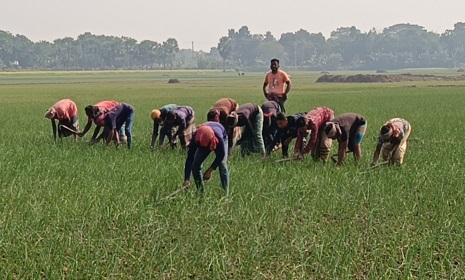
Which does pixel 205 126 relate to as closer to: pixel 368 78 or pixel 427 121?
pixel 427 121

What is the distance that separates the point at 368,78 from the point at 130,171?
50714mm

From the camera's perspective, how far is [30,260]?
4.62 meters

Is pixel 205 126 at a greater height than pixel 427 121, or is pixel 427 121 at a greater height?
pixel 205 126

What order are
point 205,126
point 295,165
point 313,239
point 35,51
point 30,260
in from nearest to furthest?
point 30,260, point 313,239, point 205,126, point 295,165, point 35,51

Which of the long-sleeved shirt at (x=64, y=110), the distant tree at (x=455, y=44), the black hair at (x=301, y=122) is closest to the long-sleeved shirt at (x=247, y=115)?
the black hair at (x=301, y=122)

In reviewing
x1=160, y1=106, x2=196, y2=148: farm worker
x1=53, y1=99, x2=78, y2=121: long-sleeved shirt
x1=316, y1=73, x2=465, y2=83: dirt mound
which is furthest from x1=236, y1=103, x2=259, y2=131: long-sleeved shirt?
x1=316, y1=73, x2=465, y2=83: dirt mound

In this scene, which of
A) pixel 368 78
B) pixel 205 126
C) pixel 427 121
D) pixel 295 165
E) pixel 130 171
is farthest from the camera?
pixel 368 78

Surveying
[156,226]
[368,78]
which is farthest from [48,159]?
[368,78]

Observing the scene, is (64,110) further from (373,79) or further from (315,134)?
(373,79)

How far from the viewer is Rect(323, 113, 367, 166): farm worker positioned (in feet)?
26.5

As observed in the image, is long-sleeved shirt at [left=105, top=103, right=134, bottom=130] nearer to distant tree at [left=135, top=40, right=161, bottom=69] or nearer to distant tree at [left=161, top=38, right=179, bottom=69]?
distant tree at [left=135, top=40, right=161, bottom=69]

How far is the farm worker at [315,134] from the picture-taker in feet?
27.5

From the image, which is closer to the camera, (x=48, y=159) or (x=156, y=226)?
(x=156, y=226)

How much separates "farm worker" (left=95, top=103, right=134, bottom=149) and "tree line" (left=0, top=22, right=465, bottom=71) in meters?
121
